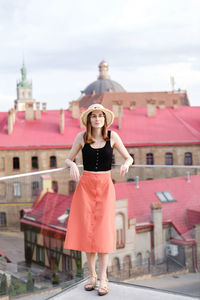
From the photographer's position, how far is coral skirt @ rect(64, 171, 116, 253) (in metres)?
4.36

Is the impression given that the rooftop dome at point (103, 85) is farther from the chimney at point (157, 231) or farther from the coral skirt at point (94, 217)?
the coral skirt at point (94, 217)

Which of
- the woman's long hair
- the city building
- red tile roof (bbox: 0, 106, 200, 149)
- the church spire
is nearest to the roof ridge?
red tile roof (bbox: 0, 106, 200, 149)

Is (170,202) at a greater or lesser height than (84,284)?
greater

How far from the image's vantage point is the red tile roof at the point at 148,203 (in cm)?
616

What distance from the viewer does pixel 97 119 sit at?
175 inches

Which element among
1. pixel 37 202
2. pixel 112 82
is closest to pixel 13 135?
pixel 37 202

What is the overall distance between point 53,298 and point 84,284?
17.6 inches

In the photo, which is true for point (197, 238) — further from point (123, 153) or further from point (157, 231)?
point (123, 153)

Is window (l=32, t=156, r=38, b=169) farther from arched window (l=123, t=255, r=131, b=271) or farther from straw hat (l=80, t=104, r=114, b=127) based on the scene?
straw hat (l=80, t=104, r=114, b=127)

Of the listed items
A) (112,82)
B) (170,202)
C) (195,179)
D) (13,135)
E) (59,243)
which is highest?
(112,82)

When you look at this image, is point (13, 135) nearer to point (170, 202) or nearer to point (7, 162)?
point (7, 162)

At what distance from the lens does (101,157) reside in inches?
174

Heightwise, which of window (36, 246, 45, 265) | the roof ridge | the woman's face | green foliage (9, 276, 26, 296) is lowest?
window (36, 246, 45, 265)

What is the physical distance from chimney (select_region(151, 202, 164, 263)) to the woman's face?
7.04 feet
